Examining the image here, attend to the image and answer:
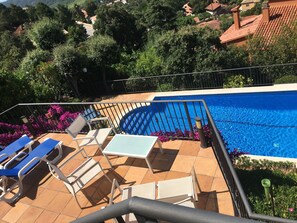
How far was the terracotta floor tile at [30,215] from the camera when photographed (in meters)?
4.71

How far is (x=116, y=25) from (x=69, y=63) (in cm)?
1720

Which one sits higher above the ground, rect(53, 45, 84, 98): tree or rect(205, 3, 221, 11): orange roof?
rect(53, 45, 84, 98): tree

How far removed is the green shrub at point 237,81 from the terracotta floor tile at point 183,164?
824 cm

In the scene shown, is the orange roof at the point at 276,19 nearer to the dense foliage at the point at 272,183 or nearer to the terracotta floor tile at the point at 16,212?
the dense foliage at the point at 272,183

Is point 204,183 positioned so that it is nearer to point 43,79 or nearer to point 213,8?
point 43,79

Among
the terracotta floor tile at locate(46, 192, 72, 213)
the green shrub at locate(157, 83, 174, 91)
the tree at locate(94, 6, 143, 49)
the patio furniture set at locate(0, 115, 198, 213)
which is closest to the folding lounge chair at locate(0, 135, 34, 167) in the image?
the patio furniture set at locate(0, 115, 198, 213)

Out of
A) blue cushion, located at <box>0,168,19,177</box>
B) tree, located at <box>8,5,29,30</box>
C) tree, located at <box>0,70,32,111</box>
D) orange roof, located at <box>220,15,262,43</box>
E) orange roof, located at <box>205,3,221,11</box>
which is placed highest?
tree, located at <box>8,5,29,30</box>

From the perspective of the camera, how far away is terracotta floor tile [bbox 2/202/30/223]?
15.9 feet

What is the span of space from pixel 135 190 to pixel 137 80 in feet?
35.3

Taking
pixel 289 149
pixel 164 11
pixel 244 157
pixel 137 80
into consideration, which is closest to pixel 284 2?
pixel 164 11

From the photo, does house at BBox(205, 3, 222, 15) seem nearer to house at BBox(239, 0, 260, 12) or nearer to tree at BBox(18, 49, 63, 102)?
house at BBox(239, 0, 260, 12)

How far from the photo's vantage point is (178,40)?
1441 cm

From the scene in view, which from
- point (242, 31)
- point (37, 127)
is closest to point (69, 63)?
point (37, 127)

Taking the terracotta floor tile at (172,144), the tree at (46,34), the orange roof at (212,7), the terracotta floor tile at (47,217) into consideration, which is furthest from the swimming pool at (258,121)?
the orange roof at (212,7)
